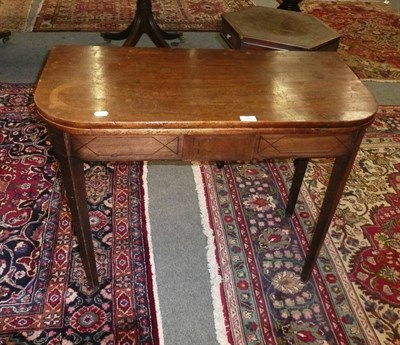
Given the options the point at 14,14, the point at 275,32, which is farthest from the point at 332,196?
the point at 14,14

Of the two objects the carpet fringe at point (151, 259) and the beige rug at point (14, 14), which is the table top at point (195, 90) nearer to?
the carpet fringe at point (151, 259)

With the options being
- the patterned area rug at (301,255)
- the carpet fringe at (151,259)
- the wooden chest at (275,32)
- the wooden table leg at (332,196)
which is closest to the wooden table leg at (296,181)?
the patterned area rug at (301,255)

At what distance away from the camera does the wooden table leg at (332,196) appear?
4.31 feet

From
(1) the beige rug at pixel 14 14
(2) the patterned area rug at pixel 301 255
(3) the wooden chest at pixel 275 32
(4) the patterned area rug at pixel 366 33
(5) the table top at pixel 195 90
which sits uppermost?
(5) the table top at pixel 195 90

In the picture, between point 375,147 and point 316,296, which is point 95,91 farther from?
point 375,147

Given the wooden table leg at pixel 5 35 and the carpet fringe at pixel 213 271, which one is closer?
the carpet fringe at pixel 213 271

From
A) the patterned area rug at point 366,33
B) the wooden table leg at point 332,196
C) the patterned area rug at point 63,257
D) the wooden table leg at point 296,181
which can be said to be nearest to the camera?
the wooden table leg at point 332,196

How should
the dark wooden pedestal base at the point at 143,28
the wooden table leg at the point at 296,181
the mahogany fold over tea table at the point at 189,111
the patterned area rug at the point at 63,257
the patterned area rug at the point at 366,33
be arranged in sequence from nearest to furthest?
1. the mahogany fold over tea table at the point at 189,111
2. the patterned area rug at the point at 63,257
3. the wooden table leg at the point at 296,181
4. the dark wooden pedestal base at the point at 143,28
5. the patterned area rug at the point at 366,33

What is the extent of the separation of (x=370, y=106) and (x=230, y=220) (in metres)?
0.90

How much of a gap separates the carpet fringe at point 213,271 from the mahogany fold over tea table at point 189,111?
0.50m

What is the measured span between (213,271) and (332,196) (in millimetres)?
607

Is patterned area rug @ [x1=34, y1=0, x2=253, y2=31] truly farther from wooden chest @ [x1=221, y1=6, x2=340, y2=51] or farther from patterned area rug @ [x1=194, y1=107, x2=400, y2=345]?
patterned area rug @ [x1=194, y1=107, x2=400, y2=345]

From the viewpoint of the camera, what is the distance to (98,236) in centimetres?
182

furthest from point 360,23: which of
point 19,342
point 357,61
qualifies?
point 19,342
